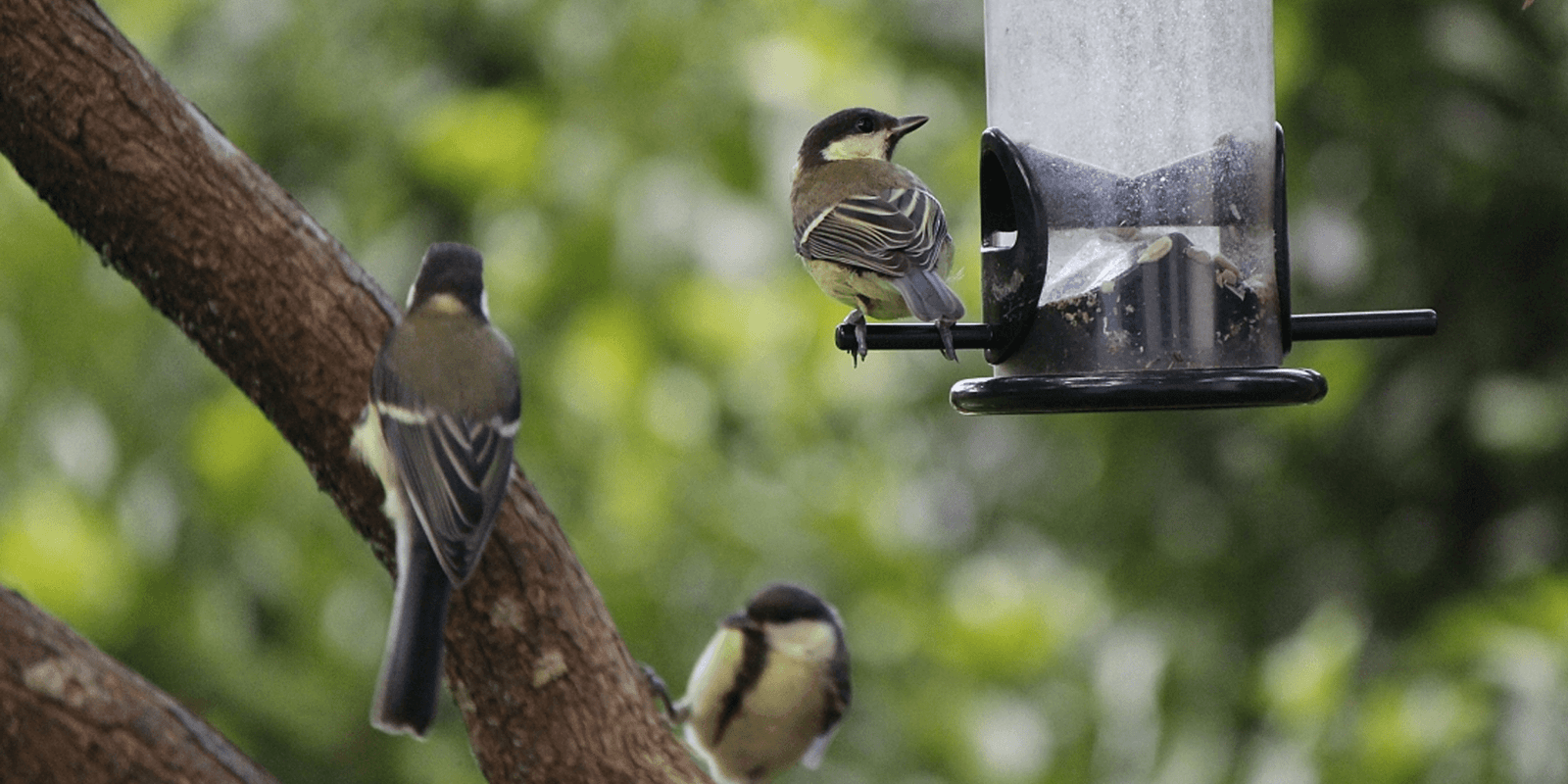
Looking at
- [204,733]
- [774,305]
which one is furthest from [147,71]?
[774,305]

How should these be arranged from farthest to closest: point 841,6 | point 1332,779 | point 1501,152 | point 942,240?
1. point 841,6
2. point 1501,152
3. point 1332,779
4. point 942,240

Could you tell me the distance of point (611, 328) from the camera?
462 centimetres

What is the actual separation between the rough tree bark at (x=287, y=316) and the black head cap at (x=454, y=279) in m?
0.07

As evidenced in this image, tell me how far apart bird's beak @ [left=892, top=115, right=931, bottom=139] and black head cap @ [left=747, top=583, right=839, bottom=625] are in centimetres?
83

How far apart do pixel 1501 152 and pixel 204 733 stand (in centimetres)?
419

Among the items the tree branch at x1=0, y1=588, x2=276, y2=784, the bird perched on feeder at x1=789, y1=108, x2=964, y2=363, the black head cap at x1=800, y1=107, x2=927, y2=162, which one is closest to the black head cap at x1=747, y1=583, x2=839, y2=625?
the bird perched on feeder at x1=789, y1=108, x2=964, y2=363

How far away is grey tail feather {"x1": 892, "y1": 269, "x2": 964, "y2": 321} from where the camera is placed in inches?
99.6

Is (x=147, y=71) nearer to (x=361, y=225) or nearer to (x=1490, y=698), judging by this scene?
(x=361, y=225)

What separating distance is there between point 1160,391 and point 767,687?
0.95 m

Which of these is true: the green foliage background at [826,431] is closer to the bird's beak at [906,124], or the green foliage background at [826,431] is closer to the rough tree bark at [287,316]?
the bird's beak at [906,124]

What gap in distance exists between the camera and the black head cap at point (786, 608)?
306 centimetres

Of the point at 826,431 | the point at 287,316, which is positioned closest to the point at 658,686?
the point at 287,316

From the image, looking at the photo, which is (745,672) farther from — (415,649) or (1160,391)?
(415,649)

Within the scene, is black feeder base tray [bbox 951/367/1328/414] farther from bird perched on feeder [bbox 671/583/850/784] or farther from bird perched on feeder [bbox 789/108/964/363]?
bird perched on feeder [bbox 671/583/850/784]
